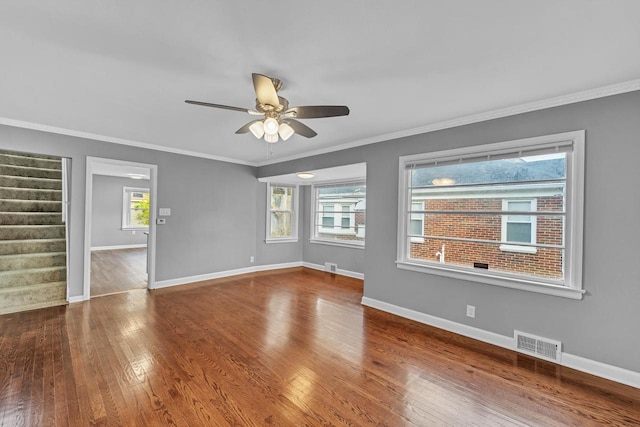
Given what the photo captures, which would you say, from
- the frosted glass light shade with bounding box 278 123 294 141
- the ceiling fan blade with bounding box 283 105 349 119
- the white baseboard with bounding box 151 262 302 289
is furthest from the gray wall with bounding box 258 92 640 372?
the white baseboard with bounding box 151 262 302 289

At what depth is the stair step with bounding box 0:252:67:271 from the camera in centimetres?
403

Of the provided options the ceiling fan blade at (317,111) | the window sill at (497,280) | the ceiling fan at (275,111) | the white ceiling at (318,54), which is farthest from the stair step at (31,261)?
the window sill at (497,280)

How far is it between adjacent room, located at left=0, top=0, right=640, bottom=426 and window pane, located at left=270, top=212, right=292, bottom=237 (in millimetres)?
2135

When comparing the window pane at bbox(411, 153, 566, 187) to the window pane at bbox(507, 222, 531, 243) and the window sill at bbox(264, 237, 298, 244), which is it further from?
the window sill at bbox(264, 237, 298, 244)

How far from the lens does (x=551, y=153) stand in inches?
107

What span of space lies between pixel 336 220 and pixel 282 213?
1.33 m

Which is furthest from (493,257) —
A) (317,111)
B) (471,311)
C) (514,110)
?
(317,111)

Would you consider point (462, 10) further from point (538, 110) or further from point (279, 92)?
point (538, 110)

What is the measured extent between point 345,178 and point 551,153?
3735 millimetres

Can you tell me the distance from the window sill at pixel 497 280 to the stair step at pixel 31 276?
496cm

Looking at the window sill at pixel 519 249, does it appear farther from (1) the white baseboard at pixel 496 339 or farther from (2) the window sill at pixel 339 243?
(2) the window sill at pixel 339 243

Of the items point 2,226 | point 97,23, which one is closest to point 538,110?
point 97,23

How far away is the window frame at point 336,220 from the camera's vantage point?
238 inches

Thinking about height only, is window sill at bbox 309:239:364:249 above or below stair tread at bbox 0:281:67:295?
above
